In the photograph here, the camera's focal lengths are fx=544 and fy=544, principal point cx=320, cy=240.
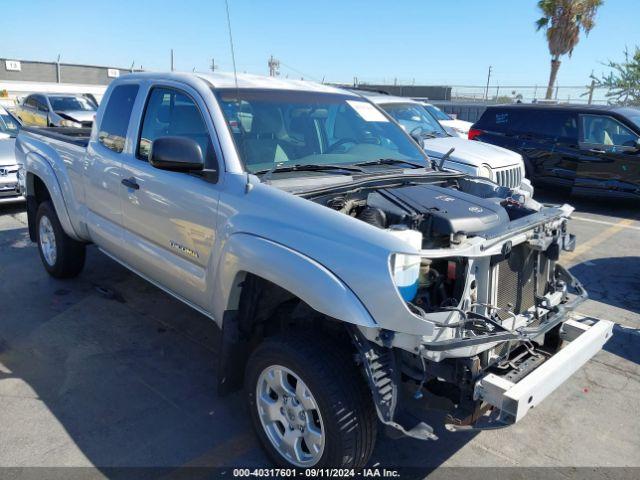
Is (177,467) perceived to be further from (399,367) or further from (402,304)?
(402,304)

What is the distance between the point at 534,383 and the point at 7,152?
8947mm

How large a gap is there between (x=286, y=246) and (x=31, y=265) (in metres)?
4.65

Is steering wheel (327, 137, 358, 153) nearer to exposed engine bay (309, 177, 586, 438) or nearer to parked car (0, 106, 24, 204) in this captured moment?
exposed engine bay (309, 177, 586, 438)

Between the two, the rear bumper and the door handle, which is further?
the door handle

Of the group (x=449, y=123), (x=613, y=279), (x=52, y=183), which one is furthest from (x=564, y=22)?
(x=52, y=183)

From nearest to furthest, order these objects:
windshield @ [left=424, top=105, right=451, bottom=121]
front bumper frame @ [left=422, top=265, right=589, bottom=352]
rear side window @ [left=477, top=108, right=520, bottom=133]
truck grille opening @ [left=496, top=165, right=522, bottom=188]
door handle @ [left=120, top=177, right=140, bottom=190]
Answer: front bumper frame @ [left=422, top=265, right=589, bottom=352] → door handle @ [left=120, top=177, right=140, bottom=190] → truck grille opening @ [left=496, top=165, right=522, bottom=188] → rear side window @ [left=477, top=108, right=520, bottom=133] → windshield @ [left=424, top=105, right=451, bottom=121]

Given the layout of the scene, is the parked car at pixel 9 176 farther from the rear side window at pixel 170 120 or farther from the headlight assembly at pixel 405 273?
the headlight assembly at pixel 405 273

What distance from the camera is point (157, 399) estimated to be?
11.8ft

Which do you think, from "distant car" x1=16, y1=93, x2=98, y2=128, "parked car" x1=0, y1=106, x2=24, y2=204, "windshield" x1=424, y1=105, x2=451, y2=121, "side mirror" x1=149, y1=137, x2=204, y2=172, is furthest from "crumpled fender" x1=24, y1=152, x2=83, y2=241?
"distant car" x1=16, y1=93, x2=98, y2=128

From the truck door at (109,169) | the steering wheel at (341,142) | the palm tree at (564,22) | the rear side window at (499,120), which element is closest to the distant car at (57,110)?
the rear side window at (499,120)

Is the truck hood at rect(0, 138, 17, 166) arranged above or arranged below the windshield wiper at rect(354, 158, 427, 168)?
below

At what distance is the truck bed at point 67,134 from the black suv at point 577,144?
8.03 meters

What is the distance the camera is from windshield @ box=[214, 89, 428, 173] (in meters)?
3.38

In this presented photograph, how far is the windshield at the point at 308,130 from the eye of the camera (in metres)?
3.38
